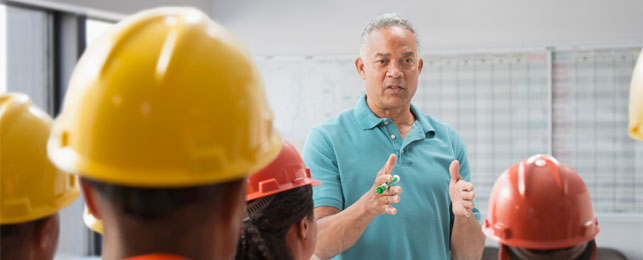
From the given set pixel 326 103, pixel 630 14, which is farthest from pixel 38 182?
pixel 630 14

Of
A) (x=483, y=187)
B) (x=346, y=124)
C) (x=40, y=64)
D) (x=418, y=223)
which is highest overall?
(x=40, y=64)

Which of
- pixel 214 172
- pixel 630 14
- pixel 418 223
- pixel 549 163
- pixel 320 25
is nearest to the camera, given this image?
pixel 214 172

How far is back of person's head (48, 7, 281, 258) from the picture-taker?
0.63 metres

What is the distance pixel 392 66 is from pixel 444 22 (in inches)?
91.4

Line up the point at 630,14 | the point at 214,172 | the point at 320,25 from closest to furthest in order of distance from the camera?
1. the point at 214,172
2. the point at 630,14
3. the point at 320,25

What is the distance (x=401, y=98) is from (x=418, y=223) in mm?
464

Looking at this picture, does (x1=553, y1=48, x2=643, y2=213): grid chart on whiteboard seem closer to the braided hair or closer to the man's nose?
the man's nose

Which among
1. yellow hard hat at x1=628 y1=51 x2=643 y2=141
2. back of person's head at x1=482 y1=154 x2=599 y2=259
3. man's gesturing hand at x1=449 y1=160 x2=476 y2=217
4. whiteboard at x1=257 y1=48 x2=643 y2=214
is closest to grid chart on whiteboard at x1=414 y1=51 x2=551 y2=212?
whiteboard at x1=257 y1=48 x2=643 y2=214

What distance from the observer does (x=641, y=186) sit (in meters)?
3.77

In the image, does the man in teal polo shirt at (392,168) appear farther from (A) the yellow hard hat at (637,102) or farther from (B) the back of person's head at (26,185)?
(B) the back of person's head at (26,185)

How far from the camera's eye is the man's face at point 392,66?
1.94 m

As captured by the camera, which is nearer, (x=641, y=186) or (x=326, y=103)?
(x=641, y=186)

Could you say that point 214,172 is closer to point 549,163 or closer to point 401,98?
point 549,163

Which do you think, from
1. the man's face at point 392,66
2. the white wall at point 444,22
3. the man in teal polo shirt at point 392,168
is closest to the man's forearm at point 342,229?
the man in teal polo shirt at point 392,168
